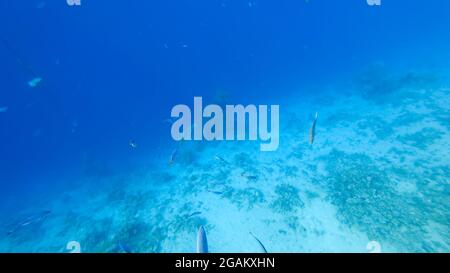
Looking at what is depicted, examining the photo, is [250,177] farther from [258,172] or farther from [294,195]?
[258,172]

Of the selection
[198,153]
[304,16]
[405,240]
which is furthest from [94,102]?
[304,16]

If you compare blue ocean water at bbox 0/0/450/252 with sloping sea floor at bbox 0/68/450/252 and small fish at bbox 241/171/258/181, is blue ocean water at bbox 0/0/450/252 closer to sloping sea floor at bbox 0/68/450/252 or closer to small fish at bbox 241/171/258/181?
sloping sea floor at bbox 0/68/450/252

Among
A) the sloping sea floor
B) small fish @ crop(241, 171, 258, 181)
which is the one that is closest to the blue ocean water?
the sloping sea floor

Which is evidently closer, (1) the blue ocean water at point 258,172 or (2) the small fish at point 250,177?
(1) the blue ocean water at point 258,172

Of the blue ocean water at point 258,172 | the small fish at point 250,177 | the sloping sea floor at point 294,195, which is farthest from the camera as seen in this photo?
the small fish at point 250,177

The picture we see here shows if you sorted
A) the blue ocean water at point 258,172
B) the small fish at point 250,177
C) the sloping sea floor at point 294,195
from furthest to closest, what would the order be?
1. the small fish at point 250,177
2. the blue ocean water at point 258,172
3. the sloping sea floor at point 294,195

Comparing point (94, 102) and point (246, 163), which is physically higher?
point (94, 102)

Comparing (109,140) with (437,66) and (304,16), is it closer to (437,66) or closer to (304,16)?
(437,66)

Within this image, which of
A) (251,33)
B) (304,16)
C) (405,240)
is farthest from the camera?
(304,16)

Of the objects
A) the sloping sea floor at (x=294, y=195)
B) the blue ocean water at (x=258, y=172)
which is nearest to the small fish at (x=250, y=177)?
the sloping sea floor at (x=294, y=195)

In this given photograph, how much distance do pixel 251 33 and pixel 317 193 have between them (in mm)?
71384

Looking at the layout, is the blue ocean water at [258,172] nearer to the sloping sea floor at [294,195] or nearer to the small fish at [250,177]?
the sloping sea floor at [294,195]

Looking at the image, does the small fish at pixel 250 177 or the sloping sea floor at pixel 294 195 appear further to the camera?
the small fish at pixel 250 177

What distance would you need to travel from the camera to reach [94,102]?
4659cm
